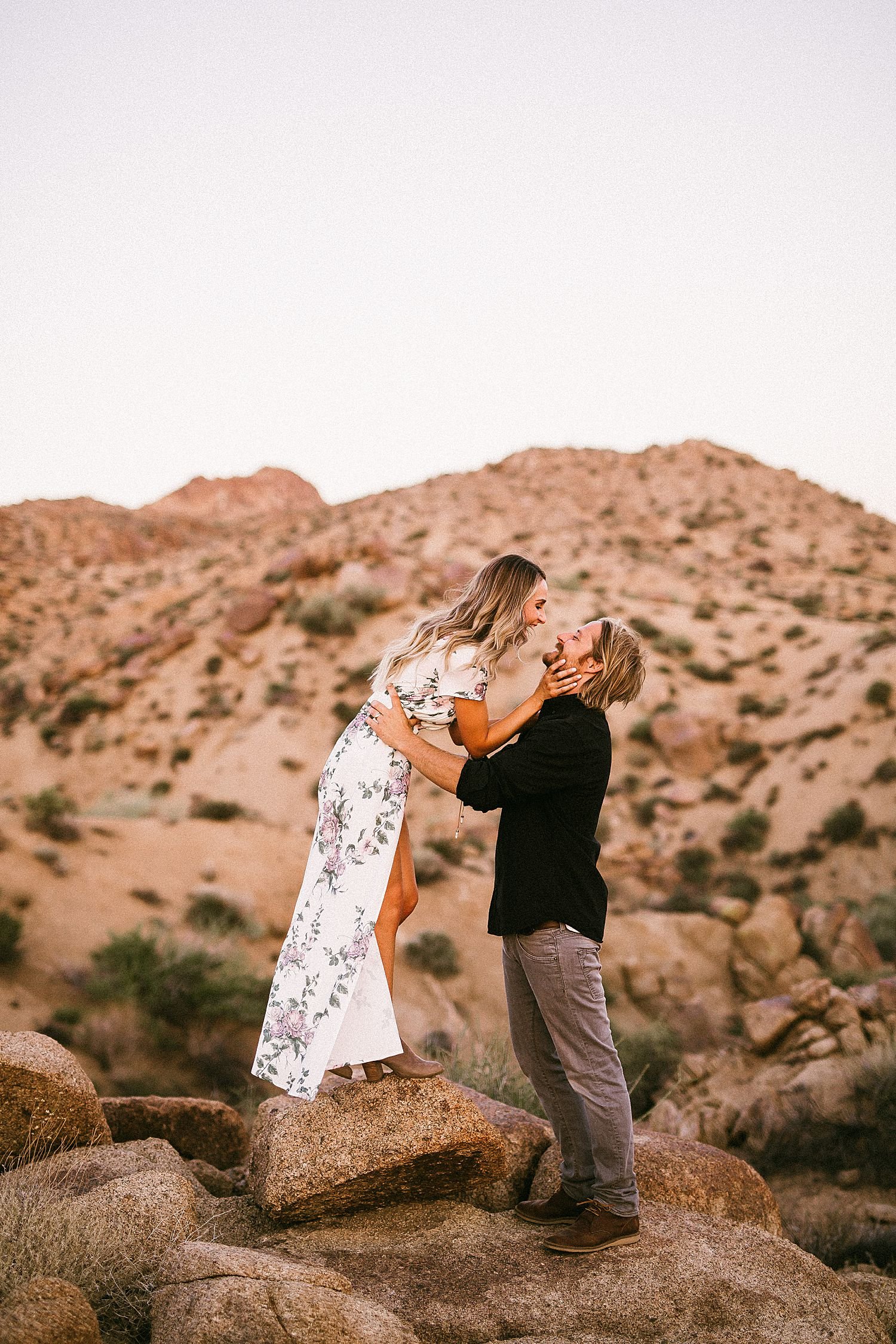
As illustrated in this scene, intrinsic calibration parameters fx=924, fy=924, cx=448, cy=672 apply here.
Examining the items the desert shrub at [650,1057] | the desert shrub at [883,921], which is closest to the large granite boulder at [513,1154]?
the desert shrub at [650,1057]

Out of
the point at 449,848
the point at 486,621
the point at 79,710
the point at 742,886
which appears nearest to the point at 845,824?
the point at 742,886

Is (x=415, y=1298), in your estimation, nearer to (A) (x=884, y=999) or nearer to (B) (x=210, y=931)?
(A) (x=884, y=999)

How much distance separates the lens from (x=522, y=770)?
3500 millimetres

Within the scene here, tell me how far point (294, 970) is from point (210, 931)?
7584 mm

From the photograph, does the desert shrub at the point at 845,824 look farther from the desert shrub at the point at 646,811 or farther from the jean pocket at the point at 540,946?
the jean pocket at the point at 540,946

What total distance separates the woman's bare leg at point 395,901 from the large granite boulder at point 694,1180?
1.44 metres

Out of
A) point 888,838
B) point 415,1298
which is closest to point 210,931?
point 415,1298

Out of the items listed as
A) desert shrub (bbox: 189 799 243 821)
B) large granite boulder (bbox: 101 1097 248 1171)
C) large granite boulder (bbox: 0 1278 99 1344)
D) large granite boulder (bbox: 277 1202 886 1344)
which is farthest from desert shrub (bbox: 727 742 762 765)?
large granite boulder (bbox: 0 1278 99 1344)

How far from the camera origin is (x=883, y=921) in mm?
12023

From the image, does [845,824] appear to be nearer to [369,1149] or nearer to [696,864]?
[696,864]

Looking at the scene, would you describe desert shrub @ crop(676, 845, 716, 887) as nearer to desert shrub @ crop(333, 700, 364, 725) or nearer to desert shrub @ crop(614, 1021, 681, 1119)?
desert shrub @ crop(614, 1021, 681, 1119)

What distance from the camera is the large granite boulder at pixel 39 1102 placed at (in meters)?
4.21

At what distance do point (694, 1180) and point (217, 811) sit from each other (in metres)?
13.1

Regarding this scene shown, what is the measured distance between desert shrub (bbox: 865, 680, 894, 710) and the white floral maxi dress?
50.3 feet
